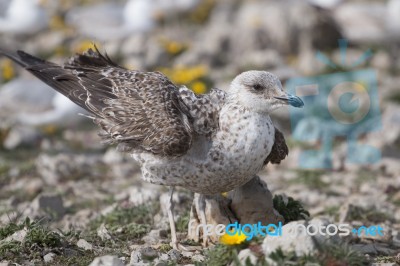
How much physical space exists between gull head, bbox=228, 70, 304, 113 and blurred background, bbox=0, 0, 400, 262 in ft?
4.12

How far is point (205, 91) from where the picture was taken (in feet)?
37.5

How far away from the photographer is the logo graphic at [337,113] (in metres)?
9.98

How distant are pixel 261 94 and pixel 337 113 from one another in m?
4.90

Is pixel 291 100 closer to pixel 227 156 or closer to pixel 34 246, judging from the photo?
pixel 227 156

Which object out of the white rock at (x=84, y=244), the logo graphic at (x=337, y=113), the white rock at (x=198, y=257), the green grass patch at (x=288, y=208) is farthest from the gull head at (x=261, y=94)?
the logo graphic at (x=337, y=113)

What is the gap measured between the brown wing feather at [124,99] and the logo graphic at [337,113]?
3654 millimetres

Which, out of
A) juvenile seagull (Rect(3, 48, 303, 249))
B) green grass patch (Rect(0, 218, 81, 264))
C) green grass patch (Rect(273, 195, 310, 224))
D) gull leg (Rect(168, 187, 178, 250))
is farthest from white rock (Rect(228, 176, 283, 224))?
green grass patch (Rect(0, 218, 81, 264))

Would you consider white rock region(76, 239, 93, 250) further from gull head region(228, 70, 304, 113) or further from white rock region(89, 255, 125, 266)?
gull head region(228, 70, 304, 113)

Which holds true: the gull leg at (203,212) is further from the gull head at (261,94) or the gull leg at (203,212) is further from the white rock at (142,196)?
the white rock at (142,196)

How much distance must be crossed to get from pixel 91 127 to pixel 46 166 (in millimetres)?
2278

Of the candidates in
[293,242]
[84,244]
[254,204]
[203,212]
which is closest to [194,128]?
[203,212]

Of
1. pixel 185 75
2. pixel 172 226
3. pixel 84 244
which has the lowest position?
pixel 84 244

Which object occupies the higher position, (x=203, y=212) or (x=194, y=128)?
(x=194, y=128)

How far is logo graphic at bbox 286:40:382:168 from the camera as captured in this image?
9.98 metres
